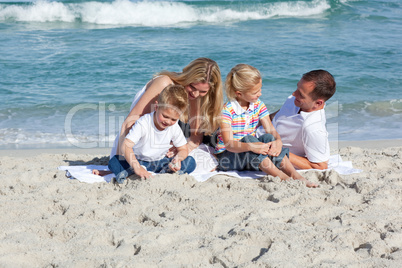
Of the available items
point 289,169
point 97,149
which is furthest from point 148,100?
point 97,149

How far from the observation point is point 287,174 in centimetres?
386

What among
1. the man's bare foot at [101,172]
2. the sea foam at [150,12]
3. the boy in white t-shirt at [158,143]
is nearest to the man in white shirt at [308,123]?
the boy in white t-shirt at [158,143]

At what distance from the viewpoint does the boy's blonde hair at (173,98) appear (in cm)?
360

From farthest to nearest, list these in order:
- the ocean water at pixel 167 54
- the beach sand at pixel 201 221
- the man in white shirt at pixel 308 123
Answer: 1. the ocean water at pixel 167 54
2. the man in white shirt at pixel 308 123
3. the beach sand at pixel 201 221

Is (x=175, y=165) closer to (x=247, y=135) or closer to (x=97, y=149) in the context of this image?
(x=247, y=135)

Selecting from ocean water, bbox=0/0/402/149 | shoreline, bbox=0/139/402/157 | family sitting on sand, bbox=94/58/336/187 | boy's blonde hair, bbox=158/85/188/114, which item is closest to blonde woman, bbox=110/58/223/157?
family sitting on sand, bbox=94/58/336/187

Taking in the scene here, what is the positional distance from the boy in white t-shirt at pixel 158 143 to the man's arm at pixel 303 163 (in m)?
0.89

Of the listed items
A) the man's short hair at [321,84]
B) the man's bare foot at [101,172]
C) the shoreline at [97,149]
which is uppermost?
the man's short hair at [321,84]

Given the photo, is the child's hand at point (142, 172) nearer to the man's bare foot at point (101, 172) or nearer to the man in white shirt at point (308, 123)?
the man's bare foot at point (101, 172)

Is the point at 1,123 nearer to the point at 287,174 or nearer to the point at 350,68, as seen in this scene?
the point at 287,174

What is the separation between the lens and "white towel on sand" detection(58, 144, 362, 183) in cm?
389

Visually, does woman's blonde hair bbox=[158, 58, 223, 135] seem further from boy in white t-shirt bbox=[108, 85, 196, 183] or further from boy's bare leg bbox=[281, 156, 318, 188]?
boy's bare leg bbox=[281, 156, 318, 188]

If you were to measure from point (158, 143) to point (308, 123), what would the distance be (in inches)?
50.8

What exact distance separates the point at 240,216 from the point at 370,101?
5377mm
